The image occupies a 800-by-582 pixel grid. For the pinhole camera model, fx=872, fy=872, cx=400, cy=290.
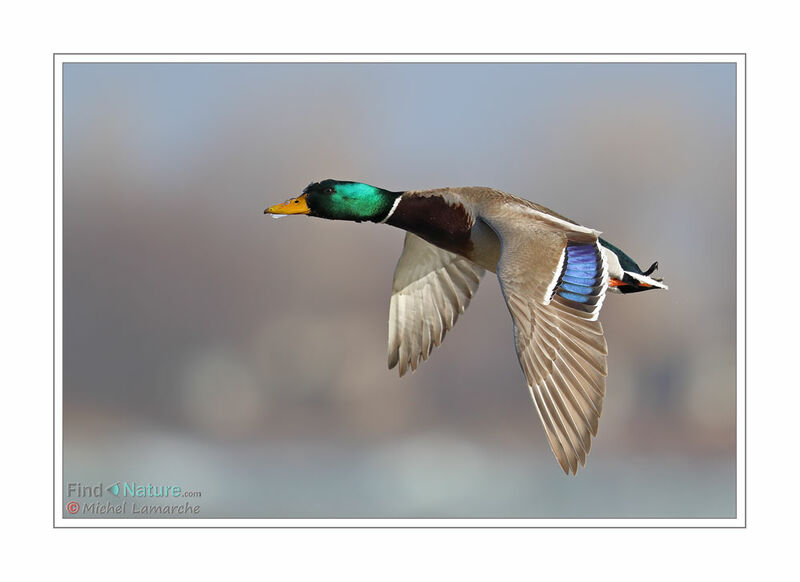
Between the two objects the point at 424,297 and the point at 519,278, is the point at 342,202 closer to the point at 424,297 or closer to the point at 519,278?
the point at 424,297

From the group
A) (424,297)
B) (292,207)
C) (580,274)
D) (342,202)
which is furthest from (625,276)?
(292,207)

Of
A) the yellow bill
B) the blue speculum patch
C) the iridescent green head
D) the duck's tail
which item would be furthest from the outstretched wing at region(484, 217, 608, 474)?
the yellow bill

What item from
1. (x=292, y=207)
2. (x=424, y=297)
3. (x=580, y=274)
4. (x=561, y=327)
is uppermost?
(x=292, y=207)

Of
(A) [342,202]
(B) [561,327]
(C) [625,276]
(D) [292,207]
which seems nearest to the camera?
(B) [561,327]
